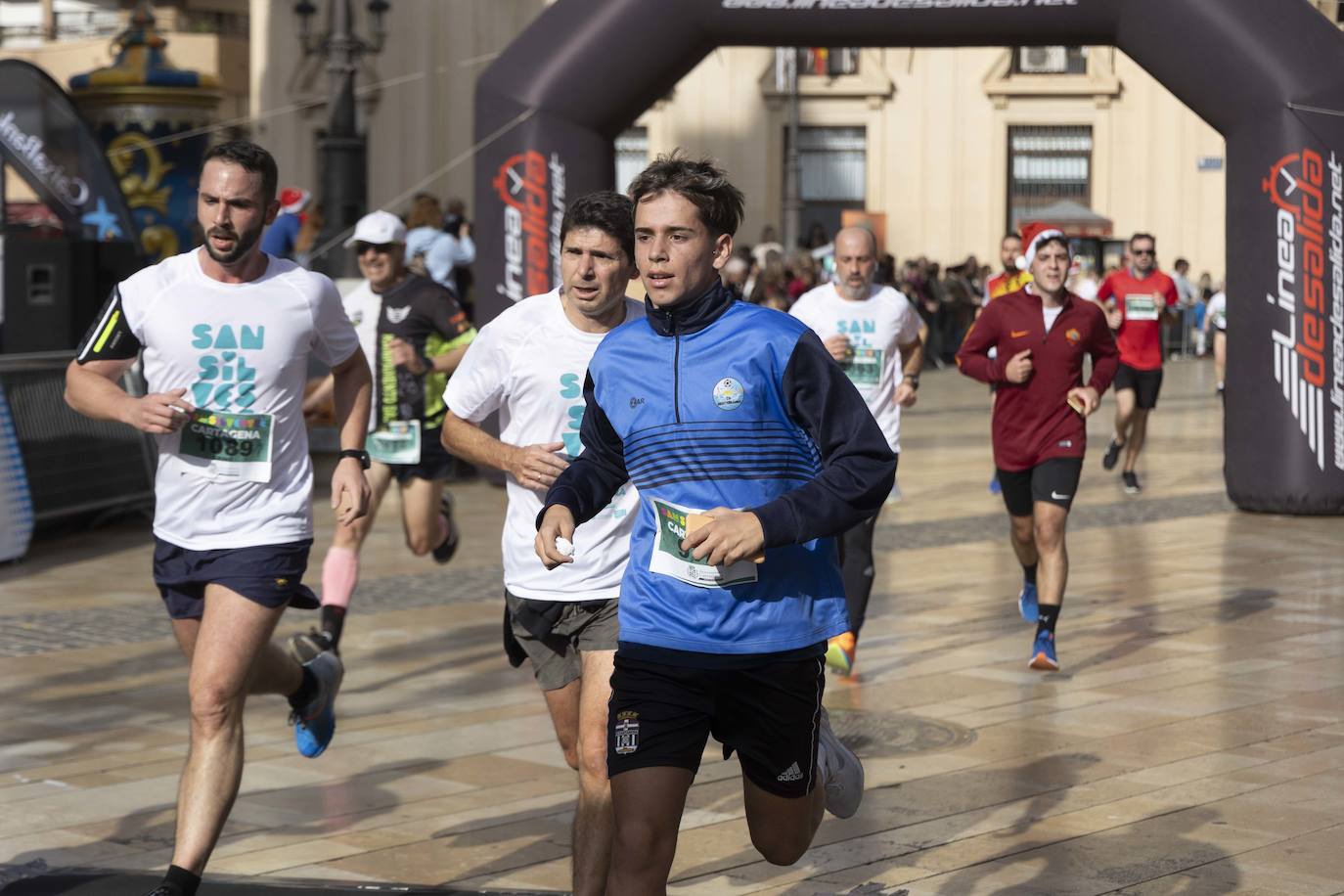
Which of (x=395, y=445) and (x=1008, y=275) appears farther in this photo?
(x=1008, y=275)

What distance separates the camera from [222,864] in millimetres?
5617

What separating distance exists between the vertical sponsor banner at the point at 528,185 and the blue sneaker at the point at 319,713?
8422 millimetres

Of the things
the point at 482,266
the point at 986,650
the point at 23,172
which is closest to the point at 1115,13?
the point at 482,266

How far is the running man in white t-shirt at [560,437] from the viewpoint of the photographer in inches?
202

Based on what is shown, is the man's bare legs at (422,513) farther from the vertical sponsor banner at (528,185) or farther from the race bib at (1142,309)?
the race bib at (1142,309)

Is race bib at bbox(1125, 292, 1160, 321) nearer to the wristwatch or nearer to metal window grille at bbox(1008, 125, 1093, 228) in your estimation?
the wristwatch

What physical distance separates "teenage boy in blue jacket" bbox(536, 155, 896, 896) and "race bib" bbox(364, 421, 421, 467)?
506 cm

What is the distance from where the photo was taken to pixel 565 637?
5.27 m

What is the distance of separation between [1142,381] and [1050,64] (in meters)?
24.9

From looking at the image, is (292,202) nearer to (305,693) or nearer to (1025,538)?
(1025,538)

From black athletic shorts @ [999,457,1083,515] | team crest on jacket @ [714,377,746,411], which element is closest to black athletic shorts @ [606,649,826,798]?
team crest on jacket @ [714,377,746,411]

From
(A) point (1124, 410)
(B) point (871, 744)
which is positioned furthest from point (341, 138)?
(B) point (871, 744)

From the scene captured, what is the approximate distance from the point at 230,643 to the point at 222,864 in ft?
2.72

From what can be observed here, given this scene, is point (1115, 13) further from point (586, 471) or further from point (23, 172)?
point (586, 471)
